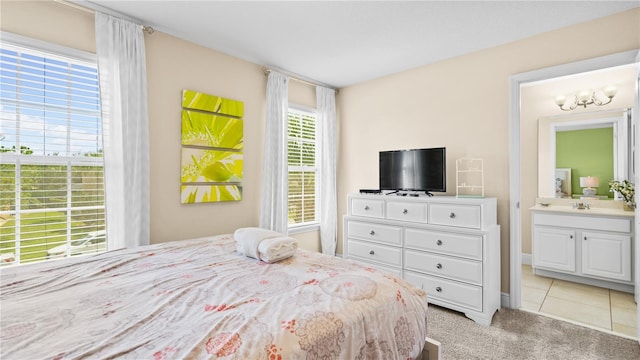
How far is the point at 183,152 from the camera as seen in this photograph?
2836mm

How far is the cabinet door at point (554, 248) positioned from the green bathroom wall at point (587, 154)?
2.65 ft

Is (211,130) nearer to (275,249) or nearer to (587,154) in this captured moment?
(275,249)

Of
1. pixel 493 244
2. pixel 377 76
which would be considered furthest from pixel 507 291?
pixel 377 76

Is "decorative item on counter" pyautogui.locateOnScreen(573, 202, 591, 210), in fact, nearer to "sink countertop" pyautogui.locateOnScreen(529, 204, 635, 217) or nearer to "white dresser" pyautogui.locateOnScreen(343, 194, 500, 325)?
"sink countertop" pyautogui.locateOnScreen(529, 204, 635, 217)

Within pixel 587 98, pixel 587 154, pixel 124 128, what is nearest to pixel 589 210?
pixel 587 154

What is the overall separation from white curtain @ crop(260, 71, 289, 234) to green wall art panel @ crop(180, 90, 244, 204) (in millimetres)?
339

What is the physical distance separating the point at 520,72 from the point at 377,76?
1.63 metres

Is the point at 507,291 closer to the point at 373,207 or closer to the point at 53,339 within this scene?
Answer: the point at 373,207

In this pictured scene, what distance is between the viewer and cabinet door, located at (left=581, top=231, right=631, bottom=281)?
3123mm

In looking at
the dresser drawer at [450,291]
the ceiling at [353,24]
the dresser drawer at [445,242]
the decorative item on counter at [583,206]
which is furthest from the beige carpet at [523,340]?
the ceiling at [353,24]

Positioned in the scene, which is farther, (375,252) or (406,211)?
(375,252)

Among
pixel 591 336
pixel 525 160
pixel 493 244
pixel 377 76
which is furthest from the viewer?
pixel 525 160

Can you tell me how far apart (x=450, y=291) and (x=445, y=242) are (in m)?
0.45

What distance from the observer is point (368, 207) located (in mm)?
3451
